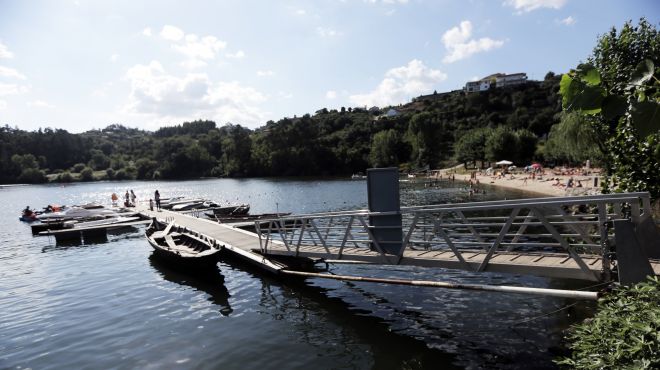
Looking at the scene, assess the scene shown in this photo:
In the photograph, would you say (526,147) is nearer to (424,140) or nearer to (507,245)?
(424,140)

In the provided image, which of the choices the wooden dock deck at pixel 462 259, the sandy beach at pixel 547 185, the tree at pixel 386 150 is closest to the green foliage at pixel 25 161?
the tree at pixel 386 150

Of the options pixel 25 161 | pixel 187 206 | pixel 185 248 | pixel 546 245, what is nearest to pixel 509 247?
pixel 546 245

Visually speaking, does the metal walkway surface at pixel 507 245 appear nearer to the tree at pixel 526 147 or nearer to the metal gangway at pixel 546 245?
the metal gangway at pixel 546 245

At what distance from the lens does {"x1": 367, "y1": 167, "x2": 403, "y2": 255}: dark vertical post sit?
12820mm

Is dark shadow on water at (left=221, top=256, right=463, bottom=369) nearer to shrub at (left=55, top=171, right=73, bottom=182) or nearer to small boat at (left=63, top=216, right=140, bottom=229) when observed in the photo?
small boat at (left=63, top=216, right=140, bottom=229)

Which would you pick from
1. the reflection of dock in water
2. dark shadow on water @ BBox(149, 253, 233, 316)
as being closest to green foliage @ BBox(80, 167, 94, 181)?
dark shadow on water @ BBox(149, 253, 233, 316)

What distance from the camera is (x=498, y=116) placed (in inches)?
5650

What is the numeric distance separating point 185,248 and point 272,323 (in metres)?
10.2

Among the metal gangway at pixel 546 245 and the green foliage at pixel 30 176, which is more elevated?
the green foliage at pixel 30 176

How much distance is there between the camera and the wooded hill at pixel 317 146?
418ft

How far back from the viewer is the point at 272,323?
41.5 ft

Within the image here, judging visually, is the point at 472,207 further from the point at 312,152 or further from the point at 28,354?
the point at 312,152

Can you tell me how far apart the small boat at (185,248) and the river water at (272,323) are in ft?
2.81

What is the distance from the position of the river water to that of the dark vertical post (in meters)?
2.34
